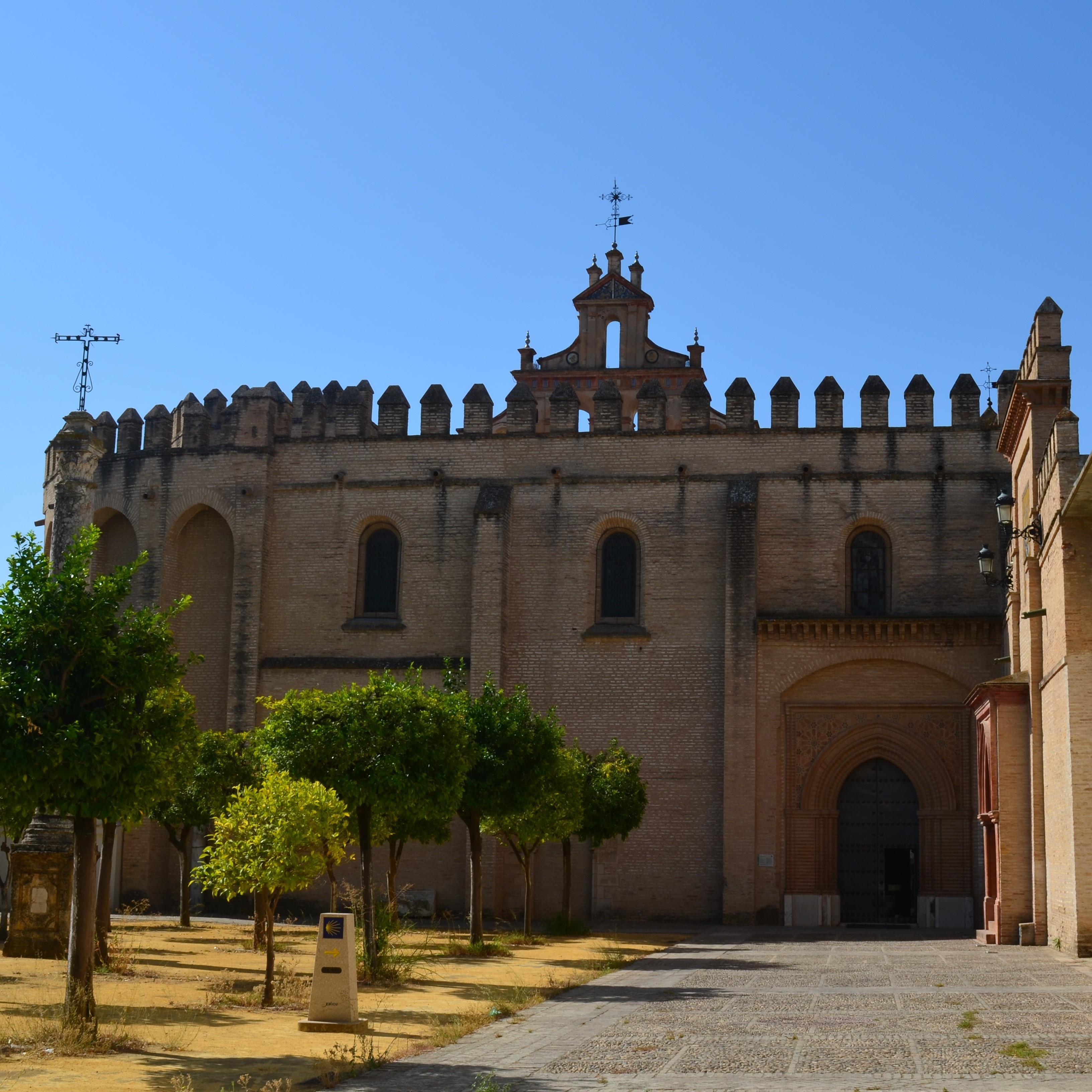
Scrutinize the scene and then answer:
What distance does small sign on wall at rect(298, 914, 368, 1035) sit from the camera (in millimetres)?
12383

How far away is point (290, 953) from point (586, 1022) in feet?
28.2

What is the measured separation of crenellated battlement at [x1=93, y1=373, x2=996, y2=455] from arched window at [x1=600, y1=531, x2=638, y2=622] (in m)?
2.27

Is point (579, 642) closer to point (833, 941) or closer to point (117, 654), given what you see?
point (833, 941)

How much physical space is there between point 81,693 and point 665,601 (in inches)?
747

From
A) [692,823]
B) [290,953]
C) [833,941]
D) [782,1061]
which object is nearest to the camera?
[782,1061]

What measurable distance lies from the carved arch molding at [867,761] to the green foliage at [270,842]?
51.3ft

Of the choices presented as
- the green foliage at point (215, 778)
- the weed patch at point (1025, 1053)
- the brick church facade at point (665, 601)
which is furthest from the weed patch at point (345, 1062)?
the brick church facade at point (665, 601)

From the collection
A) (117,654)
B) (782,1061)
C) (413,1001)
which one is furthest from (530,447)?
(782,1061)

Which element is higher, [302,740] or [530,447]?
[530,447]

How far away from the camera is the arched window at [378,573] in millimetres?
31875

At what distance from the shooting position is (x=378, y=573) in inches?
1260

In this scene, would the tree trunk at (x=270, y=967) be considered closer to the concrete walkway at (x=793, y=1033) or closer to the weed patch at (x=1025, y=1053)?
the concrete walkway at (x=793, y=1033)

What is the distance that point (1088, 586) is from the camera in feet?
65.1

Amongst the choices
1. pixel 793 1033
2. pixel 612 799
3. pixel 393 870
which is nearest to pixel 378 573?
pixel 612 799
